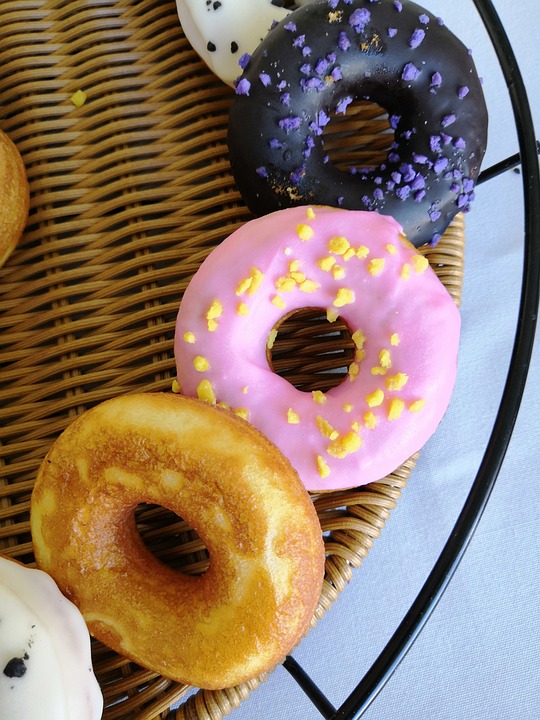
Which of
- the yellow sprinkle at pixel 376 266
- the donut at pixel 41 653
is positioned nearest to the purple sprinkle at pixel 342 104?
the yellow sprinkle at pixel 376 266

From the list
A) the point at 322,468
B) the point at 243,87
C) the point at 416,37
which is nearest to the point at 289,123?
the point at 243,87

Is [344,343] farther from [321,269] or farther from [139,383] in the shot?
[139,383]

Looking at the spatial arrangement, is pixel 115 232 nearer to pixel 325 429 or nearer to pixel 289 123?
pixel 289 123

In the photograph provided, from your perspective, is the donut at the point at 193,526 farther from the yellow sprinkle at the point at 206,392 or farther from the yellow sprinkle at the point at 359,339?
the yellow sprinkle at the point at 359,339

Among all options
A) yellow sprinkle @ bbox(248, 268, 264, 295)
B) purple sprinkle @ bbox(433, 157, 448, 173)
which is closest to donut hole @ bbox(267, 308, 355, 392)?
yellow sprinkle @ bbox(248, 268, 264, 295)

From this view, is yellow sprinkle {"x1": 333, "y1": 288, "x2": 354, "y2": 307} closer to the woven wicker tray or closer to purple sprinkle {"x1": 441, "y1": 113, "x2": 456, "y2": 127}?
the woven wicker tray

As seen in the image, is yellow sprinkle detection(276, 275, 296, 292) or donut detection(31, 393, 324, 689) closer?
donut detection(31, 393, 324, 689)
